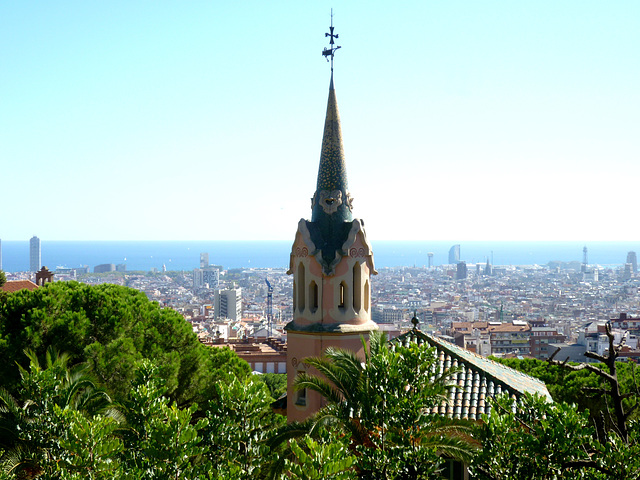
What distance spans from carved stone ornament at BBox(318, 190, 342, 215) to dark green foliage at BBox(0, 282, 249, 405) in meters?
5.05

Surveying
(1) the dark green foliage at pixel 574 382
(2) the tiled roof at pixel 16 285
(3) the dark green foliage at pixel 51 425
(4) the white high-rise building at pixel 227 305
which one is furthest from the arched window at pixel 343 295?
(4) the white high-rise building at pixel 227 305

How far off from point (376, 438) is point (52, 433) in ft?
13.3

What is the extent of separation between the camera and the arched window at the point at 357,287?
41.1 feet

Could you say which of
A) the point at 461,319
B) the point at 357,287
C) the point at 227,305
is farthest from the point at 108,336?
the point at 461,319

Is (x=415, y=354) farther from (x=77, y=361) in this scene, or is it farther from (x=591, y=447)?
(x=77, y=361)

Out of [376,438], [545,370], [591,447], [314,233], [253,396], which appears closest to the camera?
[591,447]

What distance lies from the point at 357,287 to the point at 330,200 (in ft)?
5.37

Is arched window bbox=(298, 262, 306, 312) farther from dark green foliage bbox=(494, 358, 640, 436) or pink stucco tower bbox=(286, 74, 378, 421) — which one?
dark green foliage bbox=(494, 358, 640, 436)

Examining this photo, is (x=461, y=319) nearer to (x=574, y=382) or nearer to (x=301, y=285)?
(x=574, y=382)

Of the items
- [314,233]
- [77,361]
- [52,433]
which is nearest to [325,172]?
[314,233]

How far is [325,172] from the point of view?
12.9m

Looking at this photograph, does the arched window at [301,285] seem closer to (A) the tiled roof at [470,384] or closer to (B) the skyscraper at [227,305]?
(A) the tiled roof at [470,384]

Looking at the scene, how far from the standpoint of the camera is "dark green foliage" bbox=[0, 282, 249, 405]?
15898 millimetres

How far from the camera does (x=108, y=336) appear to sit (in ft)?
56.4
